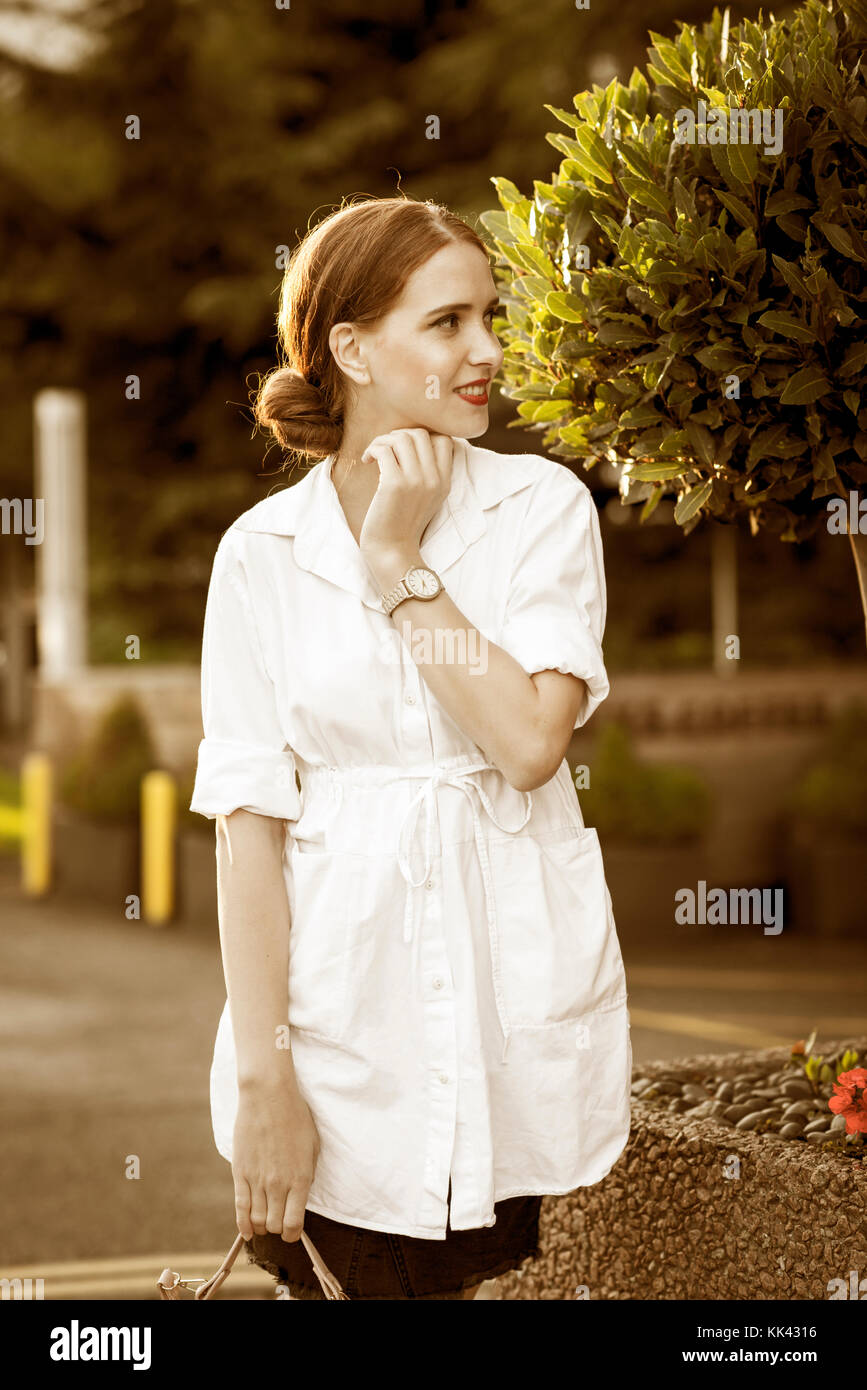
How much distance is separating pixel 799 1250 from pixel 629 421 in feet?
4.70

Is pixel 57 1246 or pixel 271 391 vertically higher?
pixel 271 391

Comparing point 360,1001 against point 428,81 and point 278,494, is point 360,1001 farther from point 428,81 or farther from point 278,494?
point 428,81

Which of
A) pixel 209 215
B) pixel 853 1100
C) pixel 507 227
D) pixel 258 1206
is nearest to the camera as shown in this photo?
pixel 258 1206

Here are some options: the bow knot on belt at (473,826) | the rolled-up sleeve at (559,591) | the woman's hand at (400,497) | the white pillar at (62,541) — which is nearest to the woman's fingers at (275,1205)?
the bow knot on belt at (473,826)

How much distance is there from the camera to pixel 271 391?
8.14 ft

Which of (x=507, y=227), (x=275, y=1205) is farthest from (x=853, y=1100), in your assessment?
(x=507, y=227)

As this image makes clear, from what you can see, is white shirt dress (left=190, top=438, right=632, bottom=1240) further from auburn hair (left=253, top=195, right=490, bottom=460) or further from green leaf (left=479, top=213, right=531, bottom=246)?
green leaf (left=479, top=213, right=531, bottom=246)

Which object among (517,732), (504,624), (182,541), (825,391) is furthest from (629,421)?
(182,541)

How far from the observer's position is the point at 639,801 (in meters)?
9.46

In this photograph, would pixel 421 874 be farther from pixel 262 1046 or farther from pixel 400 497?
pixel 400 497

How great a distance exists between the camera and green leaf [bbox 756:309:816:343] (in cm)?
256

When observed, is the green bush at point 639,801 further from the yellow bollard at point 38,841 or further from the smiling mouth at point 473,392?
the smiling mouth at point 473,392

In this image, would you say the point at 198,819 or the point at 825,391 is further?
the point at 198,819

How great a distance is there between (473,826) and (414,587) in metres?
0.35
